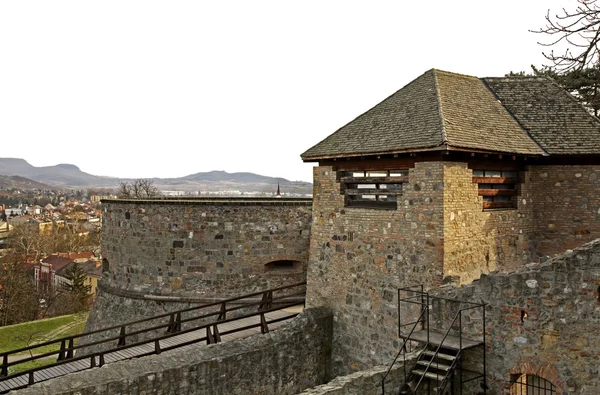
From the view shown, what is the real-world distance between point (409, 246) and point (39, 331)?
28718 millimetres

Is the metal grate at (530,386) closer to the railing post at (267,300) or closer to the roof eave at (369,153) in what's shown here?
the roof eave at (369,153)

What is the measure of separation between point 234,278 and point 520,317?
885cm

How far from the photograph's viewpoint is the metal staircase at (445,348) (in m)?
9.36

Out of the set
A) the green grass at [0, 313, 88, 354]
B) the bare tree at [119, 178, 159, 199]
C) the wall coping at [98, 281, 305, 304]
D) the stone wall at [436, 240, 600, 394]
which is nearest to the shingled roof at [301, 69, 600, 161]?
the stone wall at [436, 240, 600, 394]

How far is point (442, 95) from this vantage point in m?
12.8

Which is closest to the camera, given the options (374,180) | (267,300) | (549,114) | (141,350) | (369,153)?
(369,153)

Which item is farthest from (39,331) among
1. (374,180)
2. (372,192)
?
(374,180)

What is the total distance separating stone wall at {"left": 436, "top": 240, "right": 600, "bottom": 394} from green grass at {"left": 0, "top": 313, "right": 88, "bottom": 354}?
87.9 ft

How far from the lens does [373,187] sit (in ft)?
40.1

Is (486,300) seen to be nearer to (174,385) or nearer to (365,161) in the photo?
(365,161)

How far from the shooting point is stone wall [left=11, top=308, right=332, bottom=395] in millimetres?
9648

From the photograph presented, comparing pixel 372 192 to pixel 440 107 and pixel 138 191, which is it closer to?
pixel 440 107

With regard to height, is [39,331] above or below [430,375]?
below

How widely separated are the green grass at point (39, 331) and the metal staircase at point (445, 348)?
25270 millimetres
